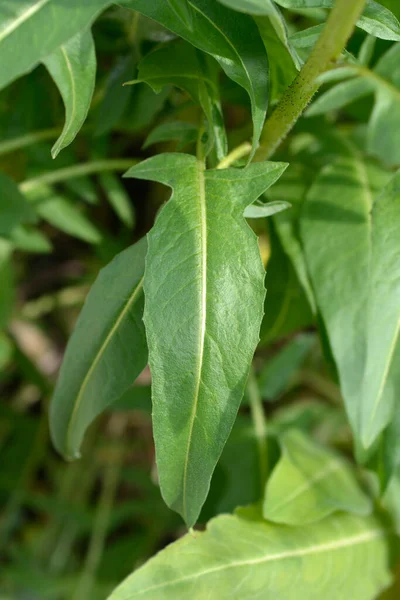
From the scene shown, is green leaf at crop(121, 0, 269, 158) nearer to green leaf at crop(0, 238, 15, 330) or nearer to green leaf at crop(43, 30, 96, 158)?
green leaf at crop(43, 30, 96, 158)

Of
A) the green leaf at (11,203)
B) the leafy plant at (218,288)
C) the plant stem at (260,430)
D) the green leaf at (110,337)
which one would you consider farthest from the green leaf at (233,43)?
the plant stem at (260,430)

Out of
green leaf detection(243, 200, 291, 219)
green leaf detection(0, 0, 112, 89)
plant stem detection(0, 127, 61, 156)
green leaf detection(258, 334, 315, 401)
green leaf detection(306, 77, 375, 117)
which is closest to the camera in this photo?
green leaf detection(0, 0, 112, 89)

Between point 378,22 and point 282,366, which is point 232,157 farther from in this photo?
point 282,366

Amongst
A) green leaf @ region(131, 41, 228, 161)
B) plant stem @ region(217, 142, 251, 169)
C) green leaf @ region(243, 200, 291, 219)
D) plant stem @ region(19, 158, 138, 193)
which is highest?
green leaf @ region(131, 41, 228, 161)

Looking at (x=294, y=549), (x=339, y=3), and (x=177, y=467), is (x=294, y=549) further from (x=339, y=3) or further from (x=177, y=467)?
(x=339, y=3)

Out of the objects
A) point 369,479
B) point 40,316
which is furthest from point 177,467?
point 40,316

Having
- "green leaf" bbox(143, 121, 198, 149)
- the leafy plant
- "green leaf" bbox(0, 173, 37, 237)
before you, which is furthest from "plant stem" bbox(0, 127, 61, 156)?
"green leaf" bbox(143, 121, 198, 149)

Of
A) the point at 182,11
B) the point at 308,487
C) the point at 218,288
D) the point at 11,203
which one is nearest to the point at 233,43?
the point at 182,11

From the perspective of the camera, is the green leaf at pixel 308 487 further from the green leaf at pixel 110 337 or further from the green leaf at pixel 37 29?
the green leaf at pixel 37 29
